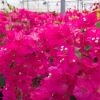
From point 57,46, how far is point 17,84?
0.23m

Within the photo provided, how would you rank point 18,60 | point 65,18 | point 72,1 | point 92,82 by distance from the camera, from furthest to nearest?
1. point 72,1
2. point 65,18
3. point 18,60
4. point 92,82

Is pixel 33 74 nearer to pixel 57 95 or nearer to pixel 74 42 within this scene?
pixel 74 42

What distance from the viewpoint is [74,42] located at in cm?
141

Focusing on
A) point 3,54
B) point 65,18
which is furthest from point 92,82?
point 65,18

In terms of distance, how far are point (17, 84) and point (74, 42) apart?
30cm

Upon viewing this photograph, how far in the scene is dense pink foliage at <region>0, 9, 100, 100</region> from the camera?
1.06 metres

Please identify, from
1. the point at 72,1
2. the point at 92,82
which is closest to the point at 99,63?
the point at 92,82

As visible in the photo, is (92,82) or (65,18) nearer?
(92,82)

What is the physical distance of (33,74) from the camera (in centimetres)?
145

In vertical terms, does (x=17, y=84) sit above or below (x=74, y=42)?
below

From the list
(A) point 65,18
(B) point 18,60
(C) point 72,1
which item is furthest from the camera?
(C) point 72,1

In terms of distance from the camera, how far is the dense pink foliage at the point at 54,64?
1057 mm

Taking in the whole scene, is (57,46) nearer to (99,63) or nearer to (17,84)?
(17,84)

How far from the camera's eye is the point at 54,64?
4.25ft
